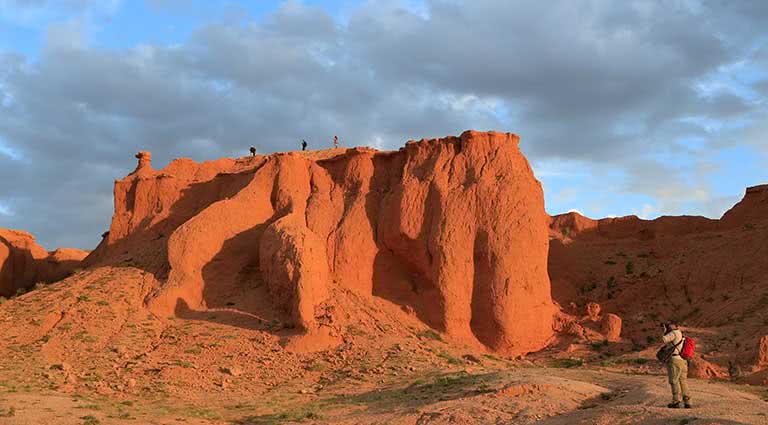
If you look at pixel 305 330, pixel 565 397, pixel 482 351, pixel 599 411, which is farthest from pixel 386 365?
pixel 599 411

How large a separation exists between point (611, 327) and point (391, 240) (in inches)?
292

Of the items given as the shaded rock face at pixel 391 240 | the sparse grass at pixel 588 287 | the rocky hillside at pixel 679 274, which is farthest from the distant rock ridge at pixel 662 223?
the shaded rock face at pixel 391 240

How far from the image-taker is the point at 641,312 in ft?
89.6

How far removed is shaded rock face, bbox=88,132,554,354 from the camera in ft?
77.1

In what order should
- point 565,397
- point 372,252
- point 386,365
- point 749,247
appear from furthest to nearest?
point 749,247 → point 372,252 → point 386,365 → point 565,397

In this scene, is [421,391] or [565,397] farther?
[421,391]

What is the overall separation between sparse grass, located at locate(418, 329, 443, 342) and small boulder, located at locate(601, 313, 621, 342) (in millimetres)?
5576

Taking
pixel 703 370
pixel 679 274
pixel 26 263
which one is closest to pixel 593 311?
pixel 679 274

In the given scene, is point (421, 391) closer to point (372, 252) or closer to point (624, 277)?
point (372, 252)

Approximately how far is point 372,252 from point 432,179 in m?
3.02

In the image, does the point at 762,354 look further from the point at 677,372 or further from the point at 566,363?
the point at 677,372

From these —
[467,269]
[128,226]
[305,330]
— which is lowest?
[305,330]

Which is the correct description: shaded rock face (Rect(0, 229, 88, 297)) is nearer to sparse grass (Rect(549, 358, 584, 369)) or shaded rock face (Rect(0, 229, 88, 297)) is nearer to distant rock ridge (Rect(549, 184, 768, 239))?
sparse grass (Rect(549, 358, 584, 369))

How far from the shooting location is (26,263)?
32531mm
